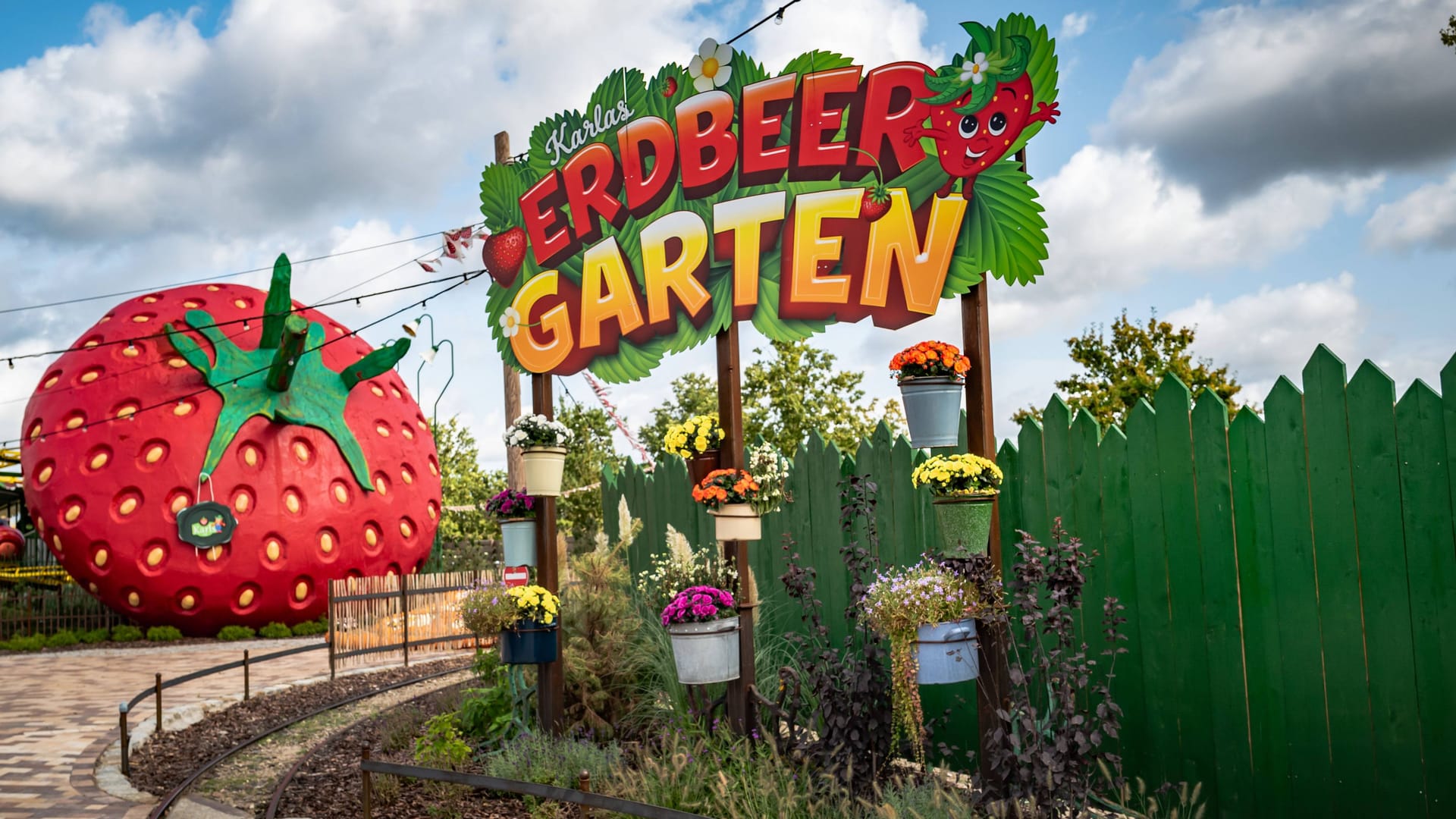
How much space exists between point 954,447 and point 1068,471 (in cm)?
78

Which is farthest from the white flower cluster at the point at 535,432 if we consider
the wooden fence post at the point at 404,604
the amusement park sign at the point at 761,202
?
the wooden fence post at the point at 404,604

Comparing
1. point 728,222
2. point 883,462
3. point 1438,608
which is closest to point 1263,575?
point 1438,608

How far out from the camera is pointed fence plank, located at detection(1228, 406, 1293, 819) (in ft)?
15.9

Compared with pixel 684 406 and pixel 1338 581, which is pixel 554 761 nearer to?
pixel 1338 581

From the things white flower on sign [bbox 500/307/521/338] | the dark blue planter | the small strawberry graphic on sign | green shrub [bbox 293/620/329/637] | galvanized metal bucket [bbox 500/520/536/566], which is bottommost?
green shrub [bbox 293/620/329/637]

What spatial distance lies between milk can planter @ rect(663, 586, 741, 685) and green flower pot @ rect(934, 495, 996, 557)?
1.40m

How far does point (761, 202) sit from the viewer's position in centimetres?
618

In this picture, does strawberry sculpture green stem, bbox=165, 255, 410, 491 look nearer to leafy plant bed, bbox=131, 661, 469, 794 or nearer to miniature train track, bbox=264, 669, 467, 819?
leafy plant bed, bbox=131, 661, 469, 794

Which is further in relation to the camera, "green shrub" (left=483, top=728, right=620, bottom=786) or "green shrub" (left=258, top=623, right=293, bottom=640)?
"green shrub" (left=258, top=623, right=293, bottom=640)

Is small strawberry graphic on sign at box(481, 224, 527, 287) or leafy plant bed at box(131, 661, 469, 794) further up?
small strawberry graphic on sign at box(481, 224, 527, 287)

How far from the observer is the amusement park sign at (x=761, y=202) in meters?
5.36

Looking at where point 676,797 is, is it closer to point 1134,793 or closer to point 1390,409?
point 1134,793

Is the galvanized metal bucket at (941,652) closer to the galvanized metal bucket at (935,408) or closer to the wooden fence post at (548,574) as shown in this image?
the galvanized metal bucket at (935,408)

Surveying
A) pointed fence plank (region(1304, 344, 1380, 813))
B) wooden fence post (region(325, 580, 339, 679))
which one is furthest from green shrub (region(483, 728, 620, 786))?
wooden fence post (region(325, 580, 339, 679))
